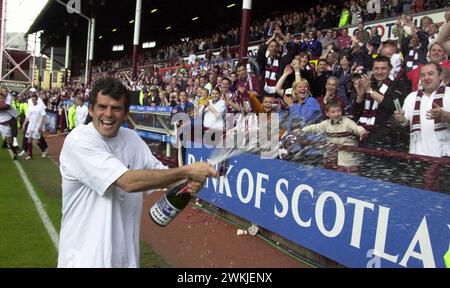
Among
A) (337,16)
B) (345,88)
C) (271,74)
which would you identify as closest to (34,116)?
(271,74)

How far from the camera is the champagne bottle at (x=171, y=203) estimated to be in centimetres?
267

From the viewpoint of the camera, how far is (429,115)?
190 inches

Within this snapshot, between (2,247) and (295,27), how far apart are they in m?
15.3

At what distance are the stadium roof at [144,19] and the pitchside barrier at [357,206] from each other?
79.4 ft

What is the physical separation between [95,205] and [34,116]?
41.3ft

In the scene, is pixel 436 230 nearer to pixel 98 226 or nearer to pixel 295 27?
pixel 98 226

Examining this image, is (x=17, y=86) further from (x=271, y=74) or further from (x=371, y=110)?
(x=371, y=110)

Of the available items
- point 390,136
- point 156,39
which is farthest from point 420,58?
point 156,39

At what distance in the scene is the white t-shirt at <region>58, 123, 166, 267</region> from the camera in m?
2.45

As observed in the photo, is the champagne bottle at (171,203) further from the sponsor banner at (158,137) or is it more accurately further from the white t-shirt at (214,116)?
the sponsor banner at (158,137)

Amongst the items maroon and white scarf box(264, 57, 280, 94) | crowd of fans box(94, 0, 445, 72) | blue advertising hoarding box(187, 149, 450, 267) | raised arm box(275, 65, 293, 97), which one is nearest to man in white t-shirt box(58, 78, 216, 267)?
blue advertising hoarding box(187, 149, 450, 267)

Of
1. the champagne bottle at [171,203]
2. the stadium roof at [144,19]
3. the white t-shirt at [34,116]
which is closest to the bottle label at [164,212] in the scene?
the champagne bottle at [171,203]

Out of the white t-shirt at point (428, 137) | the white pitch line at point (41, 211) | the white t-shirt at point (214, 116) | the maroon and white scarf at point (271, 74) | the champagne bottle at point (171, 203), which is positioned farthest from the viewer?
the white t-shirt at point (214, 116)

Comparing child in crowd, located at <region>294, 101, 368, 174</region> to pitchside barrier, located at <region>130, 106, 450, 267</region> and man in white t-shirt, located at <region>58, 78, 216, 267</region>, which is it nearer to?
pitchside barrier, located at <region>130, 106, 450, 267</region>
